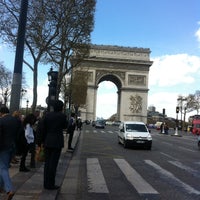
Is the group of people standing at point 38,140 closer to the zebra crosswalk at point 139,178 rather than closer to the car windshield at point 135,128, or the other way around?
the zebra crosswalk at point 139,178

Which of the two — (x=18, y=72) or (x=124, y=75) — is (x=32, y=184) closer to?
(x=18, y=72)

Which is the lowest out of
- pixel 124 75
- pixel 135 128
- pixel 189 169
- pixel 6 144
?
pixel 189 169

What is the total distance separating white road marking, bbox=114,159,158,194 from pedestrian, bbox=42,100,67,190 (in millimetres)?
2209

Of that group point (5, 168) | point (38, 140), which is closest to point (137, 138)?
point (38, 140)

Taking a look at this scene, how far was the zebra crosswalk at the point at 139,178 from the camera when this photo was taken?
10867mm

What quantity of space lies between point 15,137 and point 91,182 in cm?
399

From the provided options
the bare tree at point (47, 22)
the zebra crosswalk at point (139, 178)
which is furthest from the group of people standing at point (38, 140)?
the bare tree at point (47, 22)

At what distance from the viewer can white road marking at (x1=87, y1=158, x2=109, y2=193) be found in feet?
35.6

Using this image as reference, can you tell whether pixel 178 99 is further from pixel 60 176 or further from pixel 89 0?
pixel 60 176

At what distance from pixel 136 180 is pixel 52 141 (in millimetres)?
3834

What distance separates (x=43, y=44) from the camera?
25953mm

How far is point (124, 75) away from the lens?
117875mm

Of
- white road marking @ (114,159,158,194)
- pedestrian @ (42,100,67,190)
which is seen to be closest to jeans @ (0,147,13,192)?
pedestrian @ (42,100,67,190)

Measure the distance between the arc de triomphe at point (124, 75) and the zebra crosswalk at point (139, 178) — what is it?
9841 cm
